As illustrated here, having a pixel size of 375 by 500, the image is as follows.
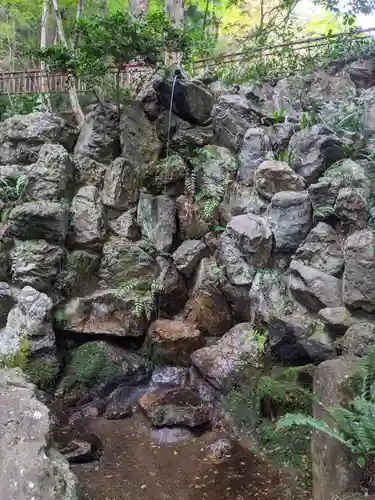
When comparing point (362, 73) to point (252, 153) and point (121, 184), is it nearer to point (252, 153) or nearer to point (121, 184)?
point (252, 153)

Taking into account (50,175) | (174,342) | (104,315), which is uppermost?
(50,175)

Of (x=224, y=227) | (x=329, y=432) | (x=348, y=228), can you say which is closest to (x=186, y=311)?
(x=224, y=227)

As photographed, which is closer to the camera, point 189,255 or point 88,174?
point 189,255

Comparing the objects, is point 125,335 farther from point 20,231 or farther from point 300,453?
point 300,453

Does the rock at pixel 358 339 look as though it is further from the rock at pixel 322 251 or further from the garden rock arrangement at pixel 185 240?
the rock at pixel 322 251

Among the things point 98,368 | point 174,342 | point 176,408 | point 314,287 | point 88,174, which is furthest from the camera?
point 88,174

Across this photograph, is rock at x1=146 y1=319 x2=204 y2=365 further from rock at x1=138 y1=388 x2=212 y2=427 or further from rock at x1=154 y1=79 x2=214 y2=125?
rock at x1=154 y1=79 x2=214 y2=125

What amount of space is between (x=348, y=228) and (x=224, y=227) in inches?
90.9

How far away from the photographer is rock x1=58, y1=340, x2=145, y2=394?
23.4 feet

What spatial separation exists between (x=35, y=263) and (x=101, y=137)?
3.19 m

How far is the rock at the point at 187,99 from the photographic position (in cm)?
904

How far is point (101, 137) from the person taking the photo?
9.18 m

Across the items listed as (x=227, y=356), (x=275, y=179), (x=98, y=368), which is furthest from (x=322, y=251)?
(x=98, y=368)

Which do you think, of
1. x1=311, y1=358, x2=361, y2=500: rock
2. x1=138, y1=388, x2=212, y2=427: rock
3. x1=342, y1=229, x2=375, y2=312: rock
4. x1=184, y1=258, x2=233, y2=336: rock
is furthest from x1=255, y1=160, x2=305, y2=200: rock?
x1=311, y1=358, x2=361, y2=500: rock
